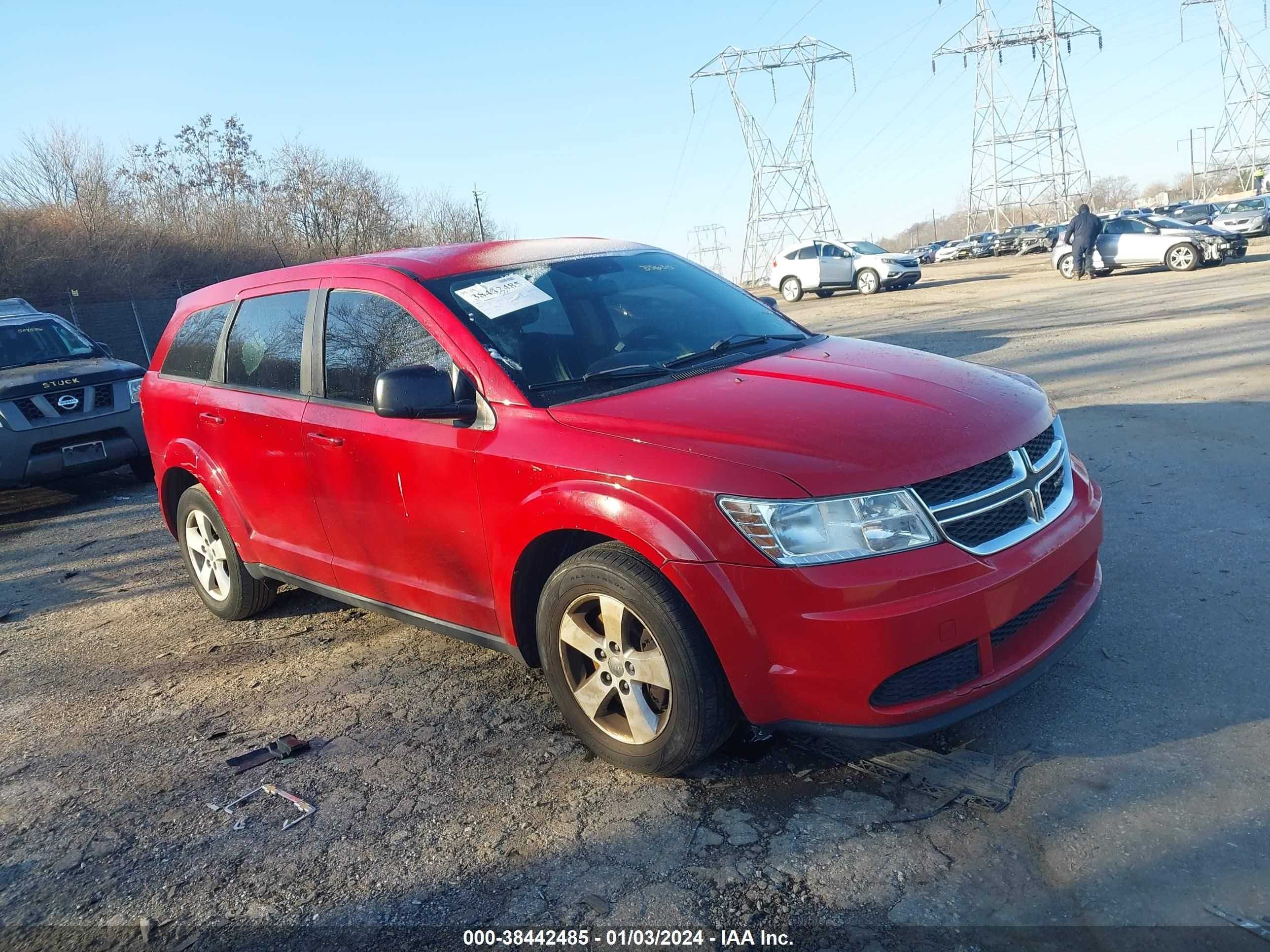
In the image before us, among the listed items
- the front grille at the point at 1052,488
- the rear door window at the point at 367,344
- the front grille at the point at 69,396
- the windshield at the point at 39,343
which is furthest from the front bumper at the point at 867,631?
the windshield at the point at 39,343

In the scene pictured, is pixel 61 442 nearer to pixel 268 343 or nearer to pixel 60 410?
pixel 60 410

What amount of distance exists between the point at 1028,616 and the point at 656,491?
126 centimetres

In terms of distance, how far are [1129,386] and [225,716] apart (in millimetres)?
7980

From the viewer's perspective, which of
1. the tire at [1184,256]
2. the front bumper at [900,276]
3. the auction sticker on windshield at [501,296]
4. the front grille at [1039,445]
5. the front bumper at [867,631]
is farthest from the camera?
the front bumper at [900,276]

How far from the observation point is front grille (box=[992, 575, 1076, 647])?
292cm

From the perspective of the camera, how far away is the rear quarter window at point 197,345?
197 inches

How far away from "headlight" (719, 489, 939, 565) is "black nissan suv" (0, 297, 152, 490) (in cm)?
805

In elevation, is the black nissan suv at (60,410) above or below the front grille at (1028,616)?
above

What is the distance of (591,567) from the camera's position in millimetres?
3068

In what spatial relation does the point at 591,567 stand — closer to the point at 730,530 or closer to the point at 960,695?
the point at 730,530

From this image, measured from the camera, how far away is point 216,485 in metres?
4.91

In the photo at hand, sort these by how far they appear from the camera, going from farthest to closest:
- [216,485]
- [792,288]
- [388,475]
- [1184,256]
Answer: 1. [792,288]
2. [1184,256]
3. [216,485]
4. [388,475]

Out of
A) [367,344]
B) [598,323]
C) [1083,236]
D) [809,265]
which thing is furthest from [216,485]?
[809,265]

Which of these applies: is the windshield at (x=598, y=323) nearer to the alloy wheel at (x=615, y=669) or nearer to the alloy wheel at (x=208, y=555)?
the alloy wheel at (x=615, y=669)
